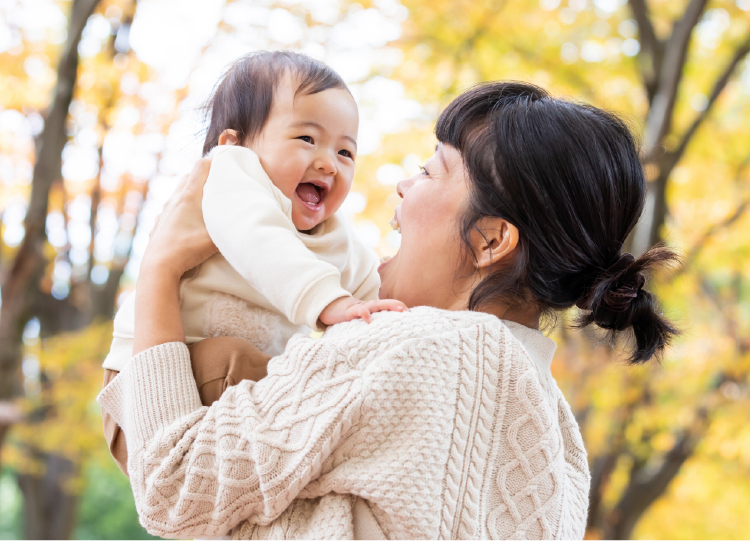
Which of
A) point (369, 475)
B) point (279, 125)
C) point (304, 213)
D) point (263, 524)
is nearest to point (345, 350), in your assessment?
point (369, 475)

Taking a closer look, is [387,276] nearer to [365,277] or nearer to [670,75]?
[365,277]

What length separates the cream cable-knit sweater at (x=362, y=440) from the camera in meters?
1.05

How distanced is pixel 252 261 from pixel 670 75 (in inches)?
139

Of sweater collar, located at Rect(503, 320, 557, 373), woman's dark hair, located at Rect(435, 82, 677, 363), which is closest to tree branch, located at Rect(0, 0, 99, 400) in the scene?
woman's dark hair, located at Rect(435, 82, 677, 363)

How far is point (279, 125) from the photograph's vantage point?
62.5 inches

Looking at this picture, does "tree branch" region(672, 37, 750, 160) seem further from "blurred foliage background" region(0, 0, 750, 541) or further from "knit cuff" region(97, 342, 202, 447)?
"knit cuff" region(97, 342, 202, 447)

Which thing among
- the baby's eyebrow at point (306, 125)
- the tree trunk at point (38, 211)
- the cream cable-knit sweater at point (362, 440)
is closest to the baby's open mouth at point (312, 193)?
the baby's eyebrow at point (306, 125)

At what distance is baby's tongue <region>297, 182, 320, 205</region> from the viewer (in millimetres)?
1637

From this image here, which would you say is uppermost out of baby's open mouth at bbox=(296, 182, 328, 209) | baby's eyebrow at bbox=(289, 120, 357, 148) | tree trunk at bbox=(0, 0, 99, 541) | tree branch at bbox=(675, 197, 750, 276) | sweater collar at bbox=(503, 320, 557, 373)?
baby's eyebrow at bbox=(289, 120, 357, 148)

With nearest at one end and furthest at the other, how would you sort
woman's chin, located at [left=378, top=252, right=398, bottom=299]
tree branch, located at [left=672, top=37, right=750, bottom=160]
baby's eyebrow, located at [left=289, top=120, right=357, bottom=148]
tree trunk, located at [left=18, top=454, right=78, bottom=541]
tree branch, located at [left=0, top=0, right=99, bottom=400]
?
woman's chin, located at [left=378, top=252, right=398, bottom=299]
baby's eyebrow, located at [left=289, top=120, right=357, bottom=148]
tree branch, located at [left=0, top=0, right=99, bottom=400]
tree branch, located at [left=672, top=37, right=750, bottom=160]
tree trunk, located at [left=18, top=454, right=78, bottom=541]

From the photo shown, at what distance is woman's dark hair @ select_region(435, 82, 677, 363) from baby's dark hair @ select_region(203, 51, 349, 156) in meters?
0.44

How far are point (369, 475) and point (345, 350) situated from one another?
0.20 meters

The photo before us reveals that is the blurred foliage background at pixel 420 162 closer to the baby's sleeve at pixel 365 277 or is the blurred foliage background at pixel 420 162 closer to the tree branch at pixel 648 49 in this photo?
the tree branch at pixel 648 49

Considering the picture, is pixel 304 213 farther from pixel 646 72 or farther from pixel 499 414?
pixel 646 72
